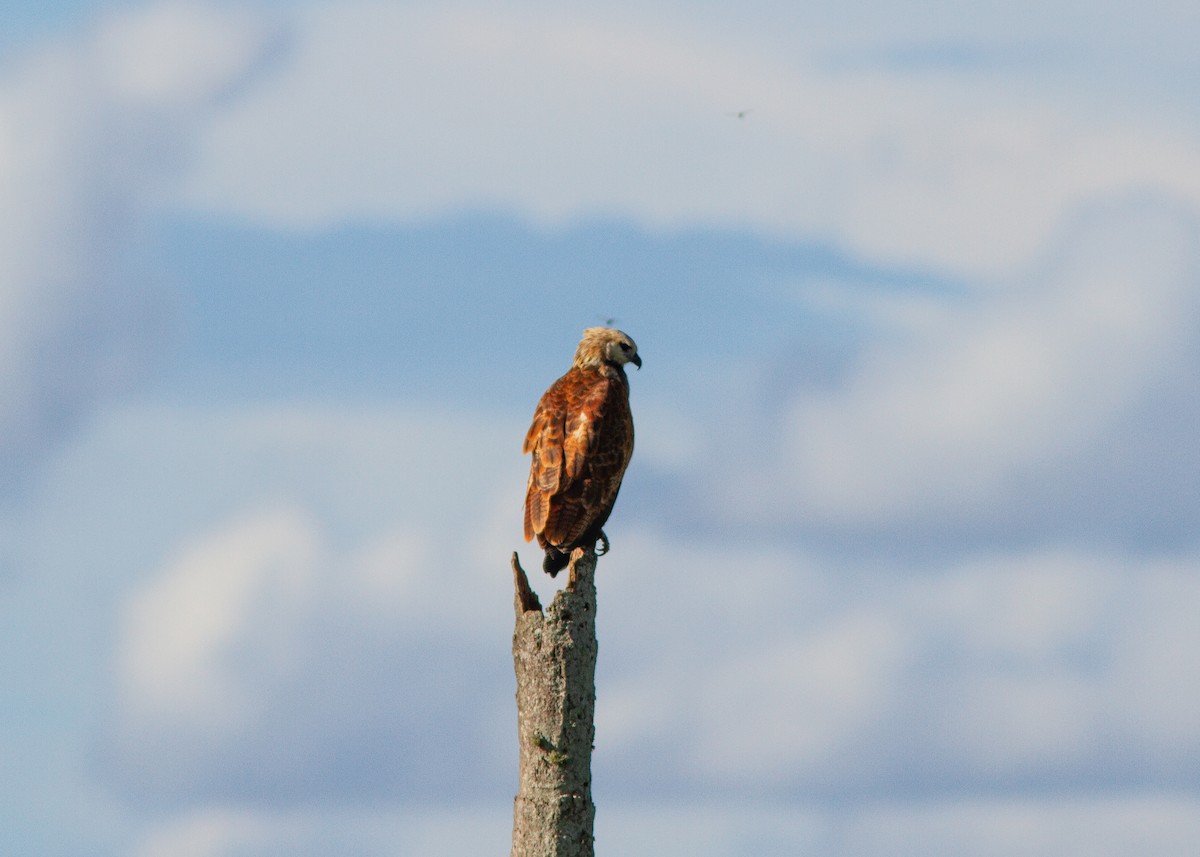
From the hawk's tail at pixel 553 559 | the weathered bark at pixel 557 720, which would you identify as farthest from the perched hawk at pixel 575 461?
the weathered bark at pixel 557 720

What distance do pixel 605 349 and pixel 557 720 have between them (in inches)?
235

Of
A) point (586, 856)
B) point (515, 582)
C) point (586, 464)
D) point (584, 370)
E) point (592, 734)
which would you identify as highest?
point (584, 370)

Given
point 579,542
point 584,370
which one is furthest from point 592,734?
point 584,370

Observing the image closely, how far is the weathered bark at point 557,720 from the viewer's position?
57.8ft

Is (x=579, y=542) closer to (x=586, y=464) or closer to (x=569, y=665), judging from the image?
(x=586, y=464)

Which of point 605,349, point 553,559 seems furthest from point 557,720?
point 605,349

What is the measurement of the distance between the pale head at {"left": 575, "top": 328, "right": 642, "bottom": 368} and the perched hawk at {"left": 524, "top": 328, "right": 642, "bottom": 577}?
24.9 inches

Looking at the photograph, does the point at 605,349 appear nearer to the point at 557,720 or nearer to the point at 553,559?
the point at 553,559

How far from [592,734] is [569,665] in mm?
961

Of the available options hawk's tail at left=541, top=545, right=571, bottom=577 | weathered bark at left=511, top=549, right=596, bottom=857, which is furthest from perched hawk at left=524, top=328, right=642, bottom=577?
weathered bark at left=511, top=549, right=596, bottom=857

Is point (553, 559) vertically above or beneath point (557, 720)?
above

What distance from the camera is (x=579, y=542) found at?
19.6 metres

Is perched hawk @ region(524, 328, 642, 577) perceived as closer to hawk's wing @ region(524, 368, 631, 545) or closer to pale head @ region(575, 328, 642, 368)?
hawk's wing @ region(524, 368, 631, 545)

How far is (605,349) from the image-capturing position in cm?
2183
